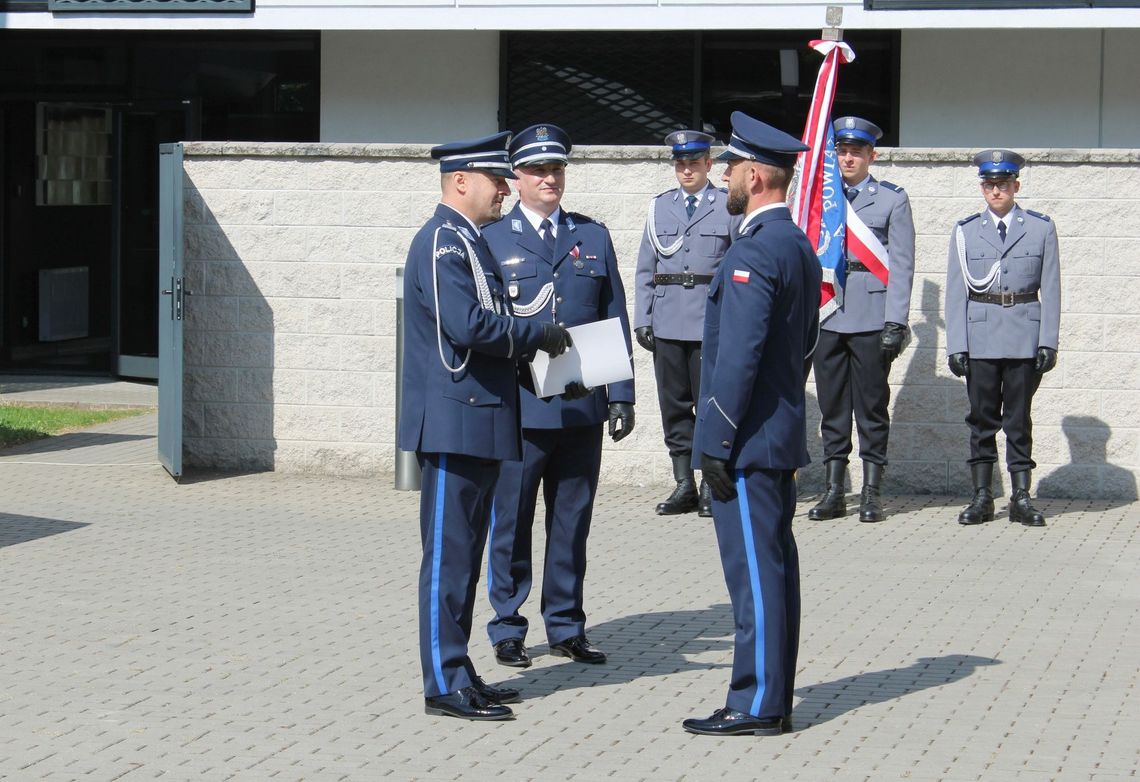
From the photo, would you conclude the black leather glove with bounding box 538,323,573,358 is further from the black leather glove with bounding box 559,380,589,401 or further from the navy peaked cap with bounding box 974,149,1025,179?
the navy peaked cap with bounding box 974,149,1025,179

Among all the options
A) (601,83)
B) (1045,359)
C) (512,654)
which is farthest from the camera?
(601,83)

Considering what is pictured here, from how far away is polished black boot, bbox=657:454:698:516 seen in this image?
1079 centimetres

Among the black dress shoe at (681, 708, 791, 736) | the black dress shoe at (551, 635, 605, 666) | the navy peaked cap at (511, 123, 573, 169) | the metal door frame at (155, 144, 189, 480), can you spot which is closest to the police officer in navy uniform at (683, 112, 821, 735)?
the black dress shoe at (681, 708, 791, 736)

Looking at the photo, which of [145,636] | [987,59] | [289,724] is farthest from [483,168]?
[987,59]

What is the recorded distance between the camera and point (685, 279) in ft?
34.8

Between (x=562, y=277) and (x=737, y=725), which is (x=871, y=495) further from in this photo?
(x=737, y=725)

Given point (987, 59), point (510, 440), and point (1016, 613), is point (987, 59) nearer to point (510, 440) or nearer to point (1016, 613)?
point (1016, 613)

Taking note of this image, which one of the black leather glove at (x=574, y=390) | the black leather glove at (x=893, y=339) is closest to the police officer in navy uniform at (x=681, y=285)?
the black leather glove at (x=893, y=339)

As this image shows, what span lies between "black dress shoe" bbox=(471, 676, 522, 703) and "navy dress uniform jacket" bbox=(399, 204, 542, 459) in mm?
821

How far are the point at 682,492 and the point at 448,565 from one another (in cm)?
453

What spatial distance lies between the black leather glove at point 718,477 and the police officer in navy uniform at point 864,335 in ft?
15.0

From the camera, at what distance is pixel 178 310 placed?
38.2ft

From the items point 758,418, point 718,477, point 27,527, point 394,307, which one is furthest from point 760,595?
point 394,307

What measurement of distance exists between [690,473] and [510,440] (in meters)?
4.43
